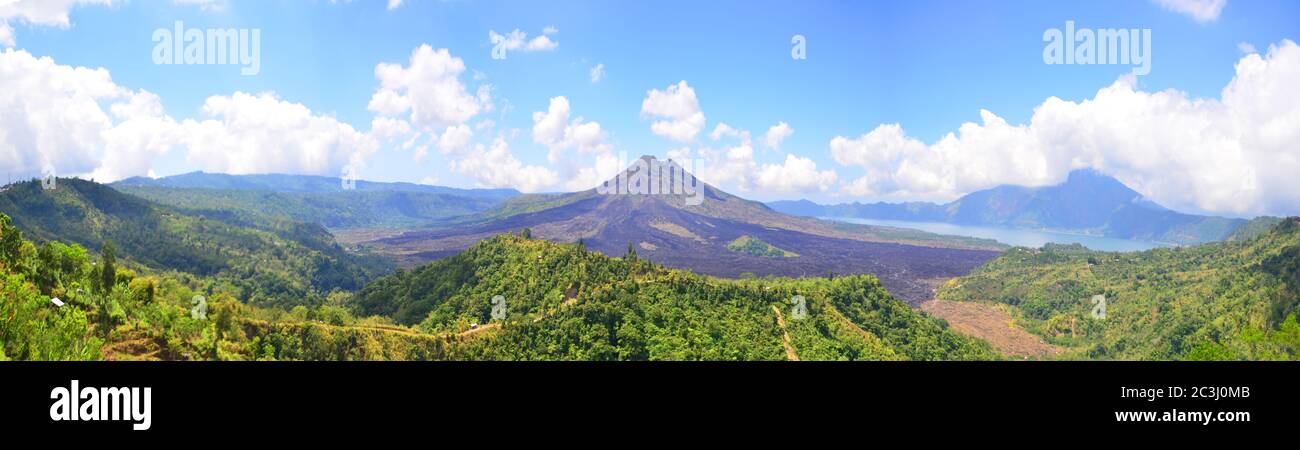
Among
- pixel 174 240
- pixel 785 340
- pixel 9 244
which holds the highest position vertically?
pixel 9 244

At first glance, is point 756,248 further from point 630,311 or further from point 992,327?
point 630,311

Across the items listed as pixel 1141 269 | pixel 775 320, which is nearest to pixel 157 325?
pixel 775 320

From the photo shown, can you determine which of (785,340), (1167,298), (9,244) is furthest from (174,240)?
(1167,298)

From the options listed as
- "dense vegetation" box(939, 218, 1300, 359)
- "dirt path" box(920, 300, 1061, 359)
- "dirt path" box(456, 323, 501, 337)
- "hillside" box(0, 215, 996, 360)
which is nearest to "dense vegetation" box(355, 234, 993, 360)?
"hillside" box(0, 215, 996, 360)
